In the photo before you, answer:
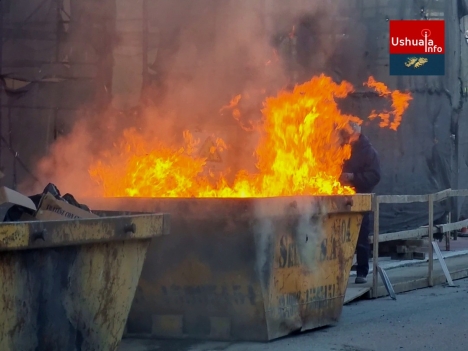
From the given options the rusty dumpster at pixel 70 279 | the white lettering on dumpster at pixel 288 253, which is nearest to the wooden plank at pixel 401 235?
the white lettering on dumpster at pixel 288 253

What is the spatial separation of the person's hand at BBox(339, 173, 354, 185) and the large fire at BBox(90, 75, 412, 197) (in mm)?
1091

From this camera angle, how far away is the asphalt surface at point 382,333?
592 cm

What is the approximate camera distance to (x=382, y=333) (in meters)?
6.46

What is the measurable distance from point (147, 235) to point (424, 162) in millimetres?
8772

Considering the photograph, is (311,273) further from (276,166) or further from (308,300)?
(276,166)

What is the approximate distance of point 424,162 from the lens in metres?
12.9

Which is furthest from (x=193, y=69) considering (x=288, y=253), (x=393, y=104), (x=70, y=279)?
(x=70, y=279)

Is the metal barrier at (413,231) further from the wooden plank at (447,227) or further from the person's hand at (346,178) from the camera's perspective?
the person's hand at (346,178)

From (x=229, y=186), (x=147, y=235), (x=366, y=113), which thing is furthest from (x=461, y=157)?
(x=147, y=235)

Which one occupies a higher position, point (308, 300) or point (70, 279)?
point (70, 279)

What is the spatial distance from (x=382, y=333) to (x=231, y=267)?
4.63ft

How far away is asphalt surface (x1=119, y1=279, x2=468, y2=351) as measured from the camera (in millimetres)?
5922

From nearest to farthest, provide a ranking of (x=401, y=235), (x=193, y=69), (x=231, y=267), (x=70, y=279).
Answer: (x=70, y=279) → (x=231, y=267) → (x=401, y=235) → (x=193, y=69)

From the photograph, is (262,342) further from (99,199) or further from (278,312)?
(99,199)
